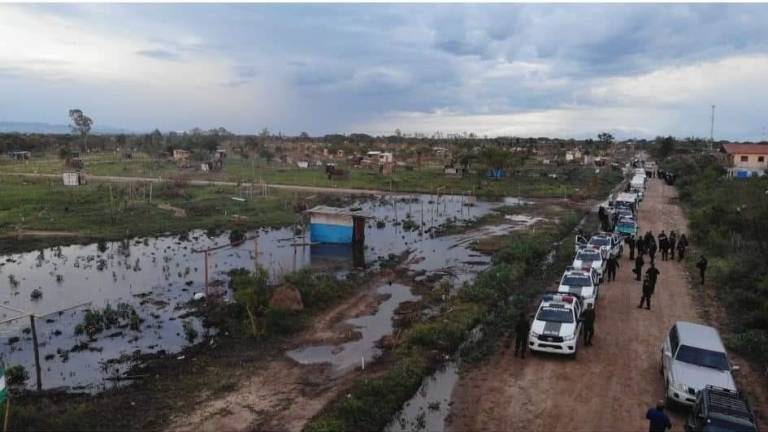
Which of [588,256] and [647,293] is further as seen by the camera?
[588,256]

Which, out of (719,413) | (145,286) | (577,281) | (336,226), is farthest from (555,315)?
(336,226)

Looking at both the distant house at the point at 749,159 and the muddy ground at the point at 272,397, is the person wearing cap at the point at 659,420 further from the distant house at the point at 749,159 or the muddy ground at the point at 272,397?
the distant house at the point at 749,159

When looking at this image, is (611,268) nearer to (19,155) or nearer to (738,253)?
(738,253)

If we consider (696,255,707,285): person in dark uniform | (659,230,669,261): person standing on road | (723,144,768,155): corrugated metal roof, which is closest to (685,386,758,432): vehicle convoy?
(696,255,707,285): person in dark uniform

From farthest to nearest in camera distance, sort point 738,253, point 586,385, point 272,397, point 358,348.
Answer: point 738,253
point 358,348
point 586,385
point 272,397

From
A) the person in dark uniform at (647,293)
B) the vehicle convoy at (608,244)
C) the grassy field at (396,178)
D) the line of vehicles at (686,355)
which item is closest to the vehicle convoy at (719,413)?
the line of vehicles at (686,355)

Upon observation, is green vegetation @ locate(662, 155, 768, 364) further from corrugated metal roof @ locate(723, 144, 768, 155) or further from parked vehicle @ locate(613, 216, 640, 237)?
corrugated metal roof @ locate(723, 144, 768, 155)
